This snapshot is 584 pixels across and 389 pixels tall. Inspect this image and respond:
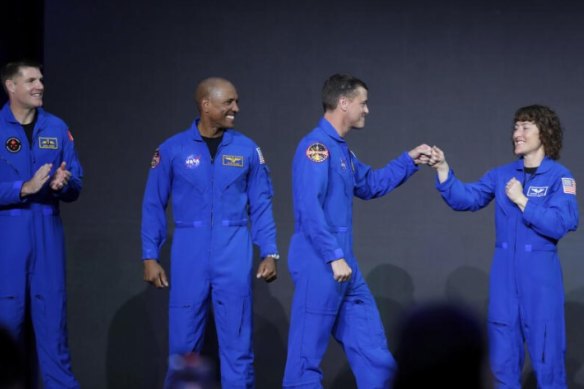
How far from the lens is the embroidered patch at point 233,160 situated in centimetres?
426

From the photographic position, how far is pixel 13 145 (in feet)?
13.8

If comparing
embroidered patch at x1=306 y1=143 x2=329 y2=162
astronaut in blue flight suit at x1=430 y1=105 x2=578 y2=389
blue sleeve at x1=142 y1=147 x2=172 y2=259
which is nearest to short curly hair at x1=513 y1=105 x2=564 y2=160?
astronaut in blue flight suit at x1=430 y1=105 x2=578 y2=389

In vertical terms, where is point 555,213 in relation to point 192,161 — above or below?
below

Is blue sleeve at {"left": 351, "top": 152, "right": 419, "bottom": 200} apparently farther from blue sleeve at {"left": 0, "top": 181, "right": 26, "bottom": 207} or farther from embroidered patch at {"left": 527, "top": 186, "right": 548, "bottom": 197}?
blue sleeve at {"left": 0, "top": 181, "right": 26, "bottom": 207}

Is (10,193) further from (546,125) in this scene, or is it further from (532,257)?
(546,125)

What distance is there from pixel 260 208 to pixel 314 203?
0.52 meters

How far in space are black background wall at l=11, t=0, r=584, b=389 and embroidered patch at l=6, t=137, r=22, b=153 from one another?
1.23 metres

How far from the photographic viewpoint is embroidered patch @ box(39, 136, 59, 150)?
423cm

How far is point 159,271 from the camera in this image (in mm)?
4238

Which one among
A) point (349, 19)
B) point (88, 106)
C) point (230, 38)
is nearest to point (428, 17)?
point (349, 19)

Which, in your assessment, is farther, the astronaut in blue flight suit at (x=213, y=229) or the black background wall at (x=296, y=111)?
the black background wall at (x=296, y=111)

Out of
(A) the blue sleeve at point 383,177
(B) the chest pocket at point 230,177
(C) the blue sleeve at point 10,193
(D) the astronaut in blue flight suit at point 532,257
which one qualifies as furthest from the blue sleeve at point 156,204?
(D) the astronaut in blue flight suit at point 532,257

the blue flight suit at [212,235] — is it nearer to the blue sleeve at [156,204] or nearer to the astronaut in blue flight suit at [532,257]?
the blue sleeve at [156,204]

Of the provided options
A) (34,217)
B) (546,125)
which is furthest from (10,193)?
(546,125)
